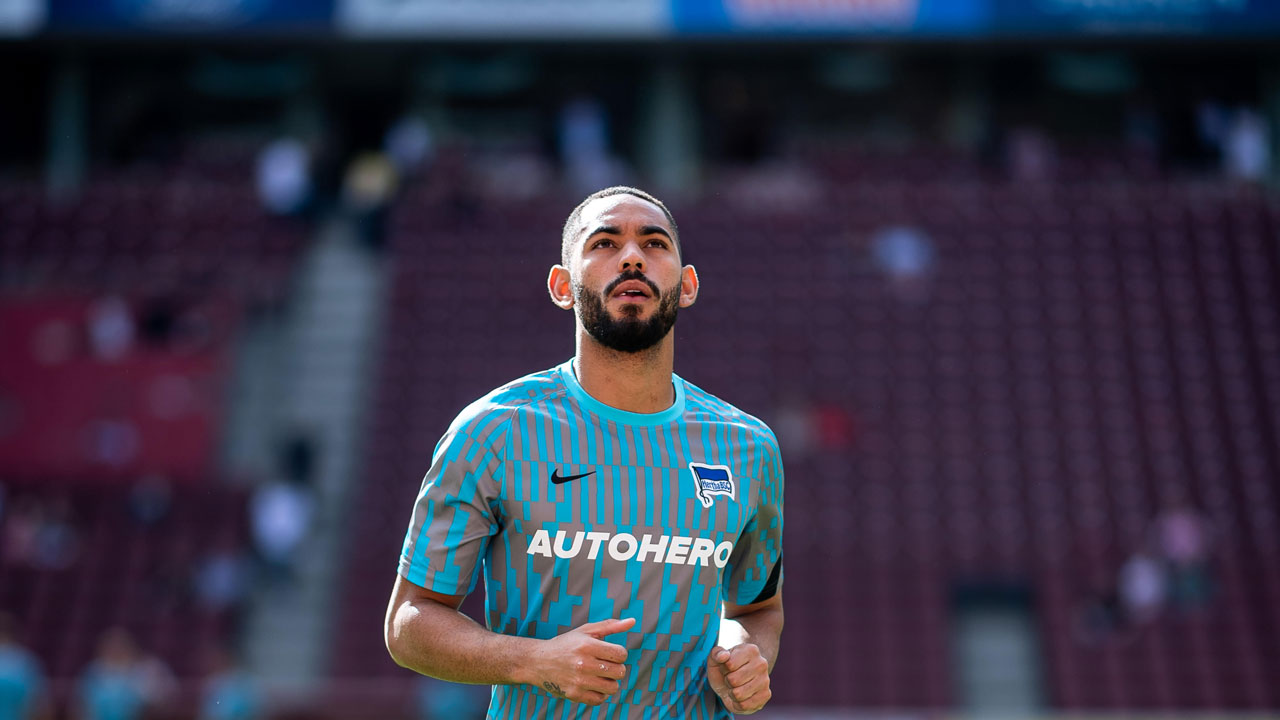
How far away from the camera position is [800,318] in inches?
697

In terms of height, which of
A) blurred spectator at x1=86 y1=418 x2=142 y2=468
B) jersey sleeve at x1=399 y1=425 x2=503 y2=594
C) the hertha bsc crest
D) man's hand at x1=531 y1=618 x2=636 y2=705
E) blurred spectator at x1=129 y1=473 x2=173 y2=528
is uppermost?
blurred spectator at x1=86 y1=418 x2=142 y2=468

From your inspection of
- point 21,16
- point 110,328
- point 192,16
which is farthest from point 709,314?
point 21,16

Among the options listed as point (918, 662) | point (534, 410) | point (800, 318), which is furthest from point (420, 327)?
point (534, 410)

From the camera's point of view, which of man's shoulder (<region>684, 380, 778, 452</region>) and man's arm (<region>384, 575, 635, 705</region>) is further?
man's shoulder (<region>684, 380, 778, 452</region>)

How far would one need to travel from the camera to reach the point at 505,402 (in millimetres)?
2732

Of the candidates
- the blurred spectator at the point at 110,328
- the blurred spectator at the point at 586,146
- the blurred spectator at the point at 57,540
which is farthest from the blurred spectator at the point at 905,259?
the blurred spectator at the point at 57,540

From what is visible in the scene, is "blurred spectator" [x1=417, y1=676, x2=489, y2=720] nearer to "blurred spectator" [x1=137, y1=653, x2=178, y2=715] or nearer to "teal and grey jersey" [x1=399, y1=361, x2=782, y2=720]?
"blurred spectator" [x1=137, y1=653, x2=178, y2=715]

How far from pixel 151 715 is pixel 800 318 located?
9529mm

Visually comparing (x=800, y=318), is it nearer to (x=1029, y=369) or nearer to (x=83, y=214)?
(x=1029, y=369)

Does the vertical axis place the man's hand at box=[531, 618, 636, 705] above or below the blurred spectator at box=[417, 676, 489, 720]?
below

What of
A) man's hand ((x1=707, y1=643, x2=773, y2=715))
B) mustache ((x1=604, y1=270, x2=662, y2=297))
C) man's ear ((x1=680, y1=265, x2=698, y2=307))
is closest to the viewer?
man's hand ((x1=707, y1=643, x2=773, y2=715))

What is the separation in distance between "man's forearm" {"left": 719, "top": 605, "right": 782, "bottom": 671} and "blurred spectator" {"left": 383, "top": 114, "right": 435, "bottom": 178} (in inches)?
684

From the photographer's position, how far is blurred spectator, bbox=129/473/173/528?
1609 centimetres

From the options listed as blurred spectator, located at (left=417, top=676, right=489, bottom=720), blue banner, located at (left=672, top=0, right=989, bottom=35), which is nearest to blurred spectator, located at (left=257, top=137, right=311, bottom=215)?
blue banner, located at (left=672, top=0, right=989, bottom=35)
